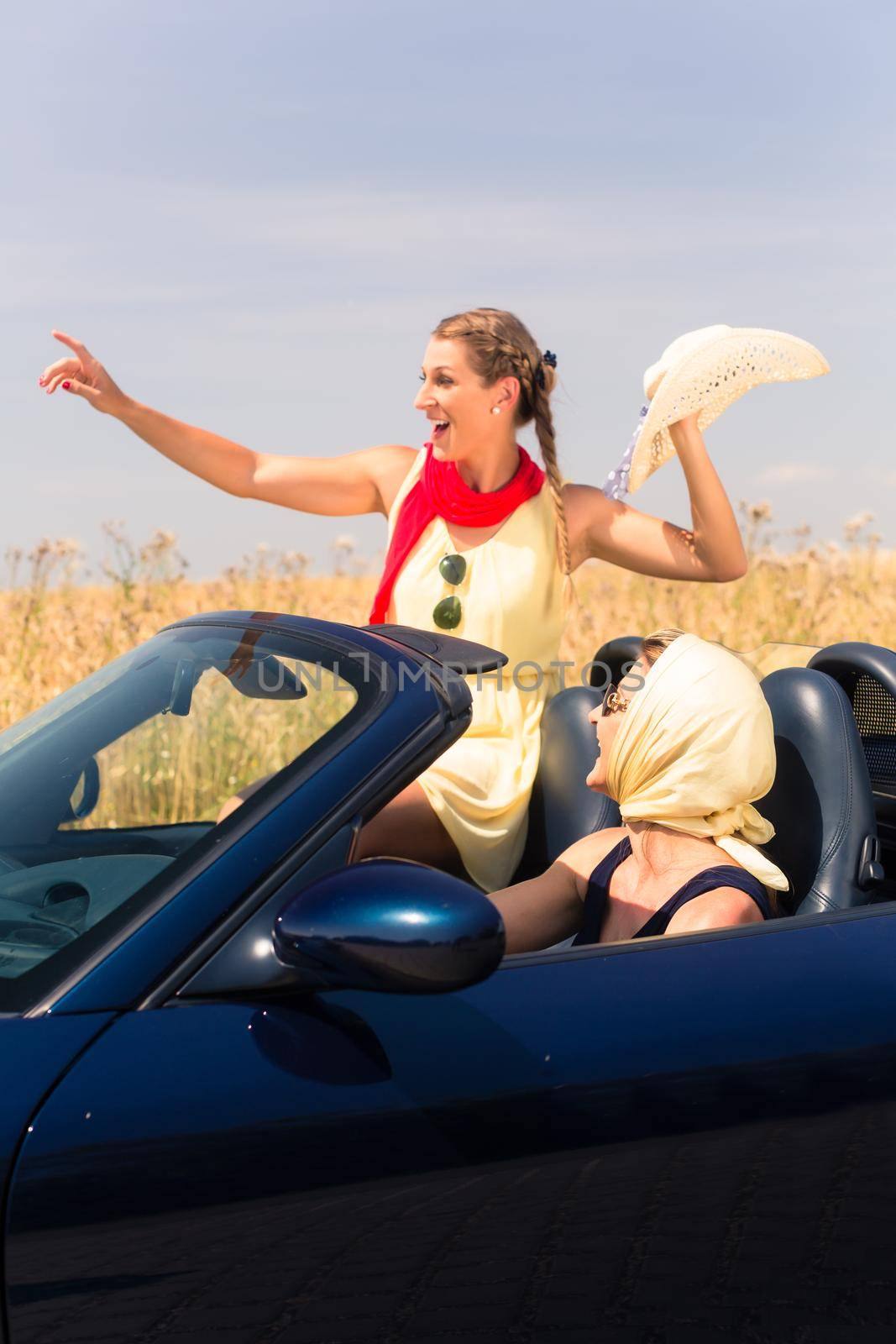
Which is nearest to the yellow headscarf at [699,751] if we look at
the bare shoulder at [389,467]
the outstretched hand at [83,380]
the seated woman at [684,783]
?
the seated woman at [684,783]

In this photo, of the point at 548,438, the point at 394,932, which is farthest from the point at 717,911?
the point at 548,438

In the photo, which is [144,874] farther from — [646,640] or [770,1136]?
[646,640]

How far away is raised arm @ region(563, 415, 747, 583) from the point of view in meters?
3.44

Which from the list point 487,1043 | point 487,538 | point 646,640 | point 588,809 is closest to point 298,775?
point 487,1043

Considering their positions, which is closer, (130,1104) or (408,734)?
(130,1104)

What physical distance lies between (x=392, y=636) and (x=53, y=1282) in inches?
41.5

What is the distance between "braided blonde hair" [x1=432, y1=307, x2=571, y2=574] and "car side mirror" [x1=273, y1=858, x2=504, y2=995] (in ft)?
6.66

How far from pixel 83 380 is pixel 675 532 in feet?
5.20

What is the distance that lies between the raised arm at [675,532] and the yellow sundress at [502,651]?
11 cm

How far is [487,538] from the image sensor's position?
350 centimetres

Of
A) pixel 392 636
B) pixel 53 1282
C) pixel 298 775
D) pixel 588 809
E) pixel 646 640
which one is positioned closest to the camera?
pixel 53 1282

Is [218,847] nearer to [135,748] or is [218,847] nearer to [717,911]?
[135,748]

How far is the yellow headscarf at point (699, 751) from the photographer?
2334mm

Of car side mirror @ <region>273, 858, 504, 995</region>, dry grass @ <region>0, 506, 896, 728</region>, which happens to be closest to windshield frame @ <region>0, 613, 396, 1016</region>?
car side mirror @ <region>273, 858, 504, 995</region>
